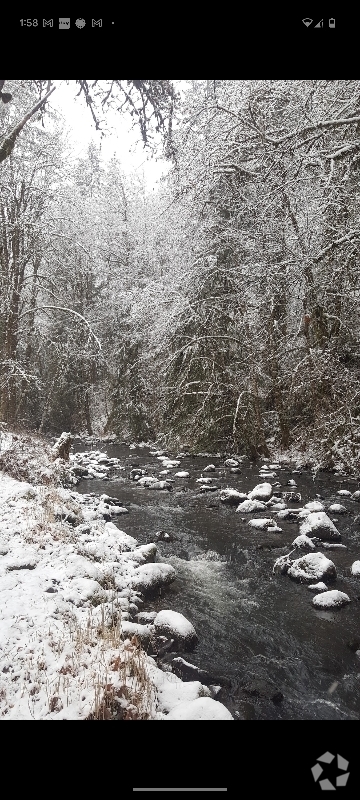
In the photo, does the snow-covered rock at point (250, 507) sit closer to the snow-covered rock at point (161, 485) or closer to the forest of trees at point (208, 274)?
the forest of trees at point (208, 274)

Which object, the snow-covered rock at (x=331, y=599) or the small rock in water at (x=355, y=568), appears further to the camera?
the small rock in water at (x=355, y=568)

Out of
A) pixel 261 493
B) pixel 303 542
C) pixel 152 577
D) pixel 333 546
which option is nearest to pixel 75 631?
pixel 152 577

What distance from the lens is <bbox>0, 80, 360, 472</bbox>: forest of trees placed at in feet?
18.2

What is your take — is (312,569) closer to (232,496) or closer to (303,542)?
(303,542)

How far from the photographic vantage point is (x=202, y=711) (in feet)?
8.36

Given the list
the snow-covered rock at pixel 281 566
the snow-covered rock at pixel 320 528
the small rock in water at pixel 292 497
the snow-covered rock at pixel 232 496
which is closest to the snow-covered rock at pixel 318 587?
the snow-covered rock at pixel 281 566

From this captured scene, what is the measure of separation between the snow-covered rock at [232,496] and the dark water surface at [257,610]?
0.56ft

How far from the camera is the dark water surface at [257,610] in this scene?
3.48 metres

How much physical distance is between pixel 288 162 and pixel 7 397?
10.4 meters

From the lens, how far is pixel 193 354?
13.9 m

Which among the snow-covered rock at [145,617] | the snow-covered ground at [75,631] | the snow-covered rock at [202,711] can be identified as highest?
the snow-covered rock at [202,711]

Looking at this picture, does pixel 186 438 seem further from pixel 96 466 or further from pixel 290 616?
pixel 290 616
